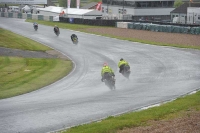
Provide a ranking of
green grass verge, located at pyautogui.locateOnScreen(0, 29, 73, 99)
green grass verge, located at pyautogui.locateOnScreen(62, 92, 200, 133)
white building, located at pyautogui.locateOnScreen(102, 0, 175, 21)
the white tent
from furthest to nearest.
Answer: white building, located at pyautogui.locateOnScreen(102, 0, 175, 21) < the white tent < green grass verge, located at pyautogui.locateOnScreen(0, 29, 73, 99) < green grass verge, located at pyautogui.locateOnScreen(62, 92, 200, 133)

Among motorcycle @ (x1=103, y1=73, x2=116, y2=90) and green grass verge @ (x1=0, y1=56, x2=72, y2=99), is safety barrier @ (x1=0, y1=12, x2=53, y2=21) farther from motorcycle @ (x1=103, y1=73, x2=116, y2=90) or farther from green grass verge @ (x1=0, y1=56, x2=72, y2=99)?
motorcycle @ (x1=103, y1=73, x2=116, y2=90)

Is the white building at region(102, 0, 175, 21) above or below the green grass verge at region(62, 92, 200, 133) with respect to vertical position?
above

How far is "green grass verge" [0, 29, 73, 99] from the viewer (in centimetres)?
2647

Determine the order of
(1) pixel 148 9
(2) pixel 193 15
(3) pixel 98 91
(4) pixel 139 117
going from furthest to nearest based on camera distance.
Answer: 1. (1) pixel 148 9
2. (2) pixel 193 15
3. (3) pixel 98 91
4. (4) pixel 139 117

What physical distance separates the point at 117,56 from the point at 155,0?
56.4 metres

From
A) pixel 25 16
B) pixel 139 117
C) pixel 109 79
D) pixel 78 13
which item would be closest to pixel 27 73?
pixel 109 79

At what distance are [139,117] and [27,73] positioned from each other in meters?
16.0

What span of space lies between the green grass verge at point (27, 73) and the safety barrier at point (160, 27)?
2578cm

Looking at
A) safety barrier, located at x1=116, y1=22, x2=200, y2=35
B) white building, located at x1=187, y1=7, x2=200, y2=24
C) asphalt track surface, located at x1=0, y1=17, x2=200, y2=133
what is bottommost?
asphalt track surface, located at x1=0, y1=17, x2=200, y2=133

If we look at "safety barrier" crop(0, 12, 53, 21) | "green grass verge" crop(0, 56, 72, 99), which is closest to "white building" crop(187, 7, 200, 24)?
"safety barrier" crop(0, 12, 53, 21)

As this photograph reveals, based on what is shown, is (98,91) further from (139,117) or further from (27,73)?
(27,73)

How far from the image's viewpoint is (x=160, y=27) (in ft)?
214

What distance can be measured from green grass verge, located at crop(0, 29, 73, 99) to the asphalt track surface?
0.86 meters

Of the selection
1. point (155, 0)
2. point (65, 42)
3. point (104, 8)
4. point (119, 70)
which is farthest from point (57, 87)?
point (104, 8)
